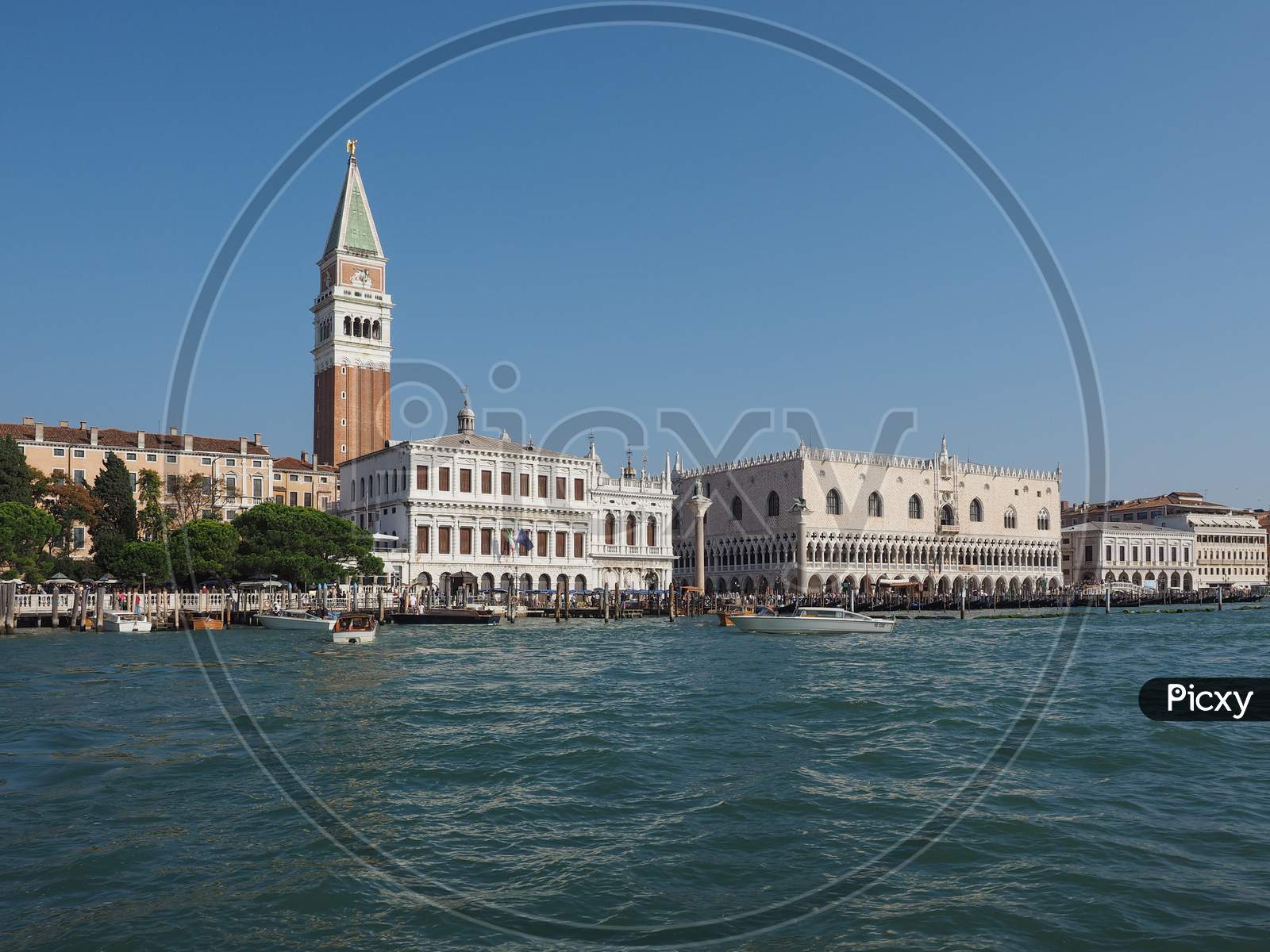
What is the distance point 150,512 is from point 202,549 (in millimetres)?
8241

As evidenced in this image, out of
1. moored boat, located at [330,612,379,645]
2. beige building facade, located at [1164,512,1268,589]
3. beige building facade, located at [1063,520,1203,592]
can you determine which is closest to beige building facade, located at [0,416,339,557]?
moored boat, located at [330,612,379,645]

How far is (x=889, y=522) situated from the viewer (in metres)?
70.6

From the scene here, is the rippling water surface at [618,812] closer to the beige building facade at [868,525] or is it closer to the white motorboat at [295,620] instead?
the white motorboat at [295,620]

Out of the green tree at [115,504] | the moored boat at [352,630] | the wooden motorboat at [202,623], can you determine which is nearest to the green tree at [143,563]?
the wooden motorboat at [202,623]

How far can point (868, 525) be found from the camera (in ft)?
228

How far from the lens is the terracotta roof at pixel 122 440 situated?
53.8 meters

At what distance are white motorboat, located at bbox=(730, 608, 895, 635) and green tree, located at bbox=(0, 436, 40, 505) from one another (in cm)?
2849

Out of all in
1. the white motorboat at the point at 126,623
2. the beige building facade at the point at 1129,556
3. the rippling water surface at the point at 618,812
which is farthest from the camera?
the beige building facade at the point at 1129,556

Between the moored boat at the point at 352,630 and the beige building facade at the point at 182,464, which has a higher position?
the beige building facade at the point at 182,464

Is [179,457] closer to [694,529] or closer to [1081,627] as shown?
[694,529]

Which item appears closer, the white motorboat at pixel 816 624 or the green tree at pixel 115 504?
the white motorboat at pixel 816 624

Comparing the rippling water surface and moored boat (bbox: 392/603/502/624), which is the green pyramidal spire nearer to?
moored boat (bbox: 392/603/502/624)

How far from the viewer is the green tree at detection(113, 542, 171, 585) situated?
39.4 meters

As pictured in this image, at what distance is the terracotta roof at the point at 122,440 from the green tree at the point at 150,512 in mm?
5678
